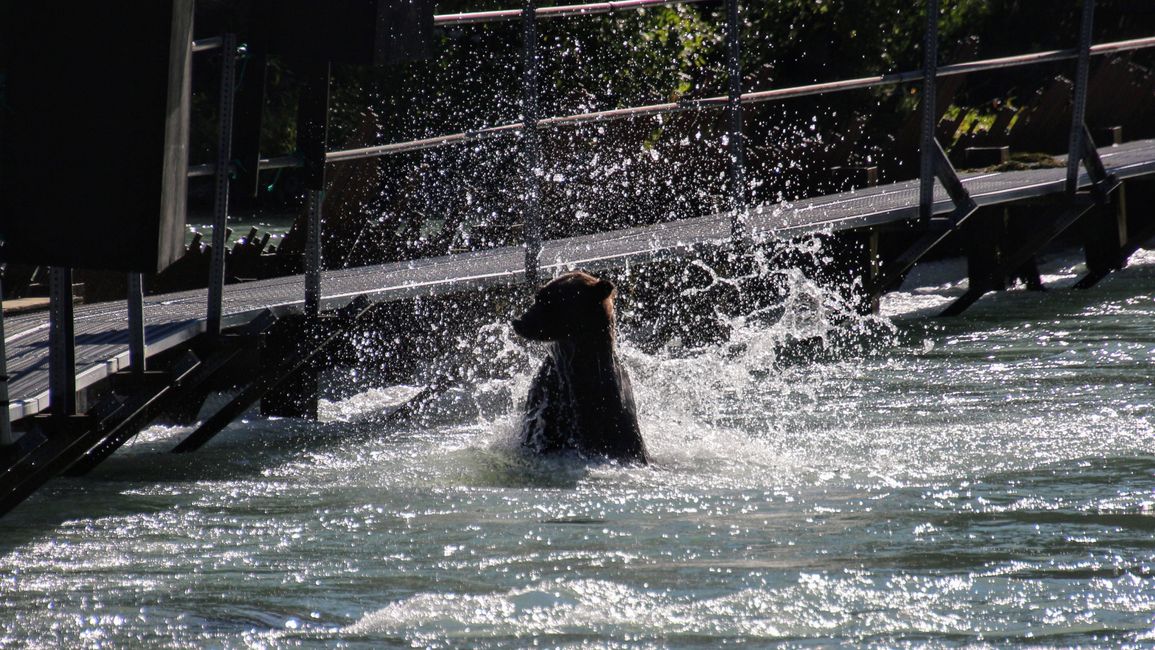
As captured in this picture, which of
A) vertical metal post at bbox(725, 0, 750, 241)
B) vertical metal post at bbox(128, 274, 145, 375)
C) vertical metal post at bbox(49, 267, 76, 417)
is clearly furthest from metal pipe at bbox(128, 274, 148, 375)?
vertical metal post at bbox(725, 0, 750, 241)

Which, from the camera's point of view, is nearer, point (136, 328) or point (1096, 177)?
point (136, 328)

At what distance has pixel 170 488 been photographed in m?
6.33

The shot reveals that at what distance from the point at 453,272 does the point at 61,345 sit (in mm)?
3223

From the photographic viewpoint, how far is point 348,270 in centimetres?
935

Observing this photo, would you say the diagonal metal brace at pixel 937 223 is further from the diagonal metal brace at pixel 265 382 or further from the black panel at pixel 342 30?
the black panel at pixel 342 30

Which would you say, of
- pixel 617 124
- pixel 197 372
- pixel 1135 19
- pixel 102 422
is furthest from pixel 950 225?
pixel 1135 19

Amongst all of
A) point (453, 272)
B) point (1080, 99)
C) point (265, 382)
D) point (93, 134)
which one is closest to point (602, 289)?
point (265, 382)

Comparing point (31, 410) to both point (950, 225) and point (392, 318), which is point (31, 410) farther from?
point (950, 225)

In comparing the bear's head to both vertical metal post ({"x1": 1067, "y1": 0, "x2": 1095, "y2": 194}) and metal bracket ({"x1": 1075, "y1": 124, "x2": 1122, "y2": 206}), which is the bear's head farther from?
metal bracket ({"x1": 1075, "y1": 124, "x2": 1122, "y2": 206})

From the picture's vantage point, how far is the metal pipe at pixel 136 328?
19.3ft

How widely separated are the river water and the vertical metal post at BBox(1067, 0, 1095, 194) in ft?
10.8

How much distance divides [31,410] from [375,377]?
377cm

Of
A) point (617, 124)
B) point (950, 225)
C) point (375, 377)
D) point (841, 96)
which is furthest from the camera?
point (841, 96)

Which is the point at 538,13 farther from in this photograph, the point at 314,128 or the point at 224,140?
the point at 224,140
